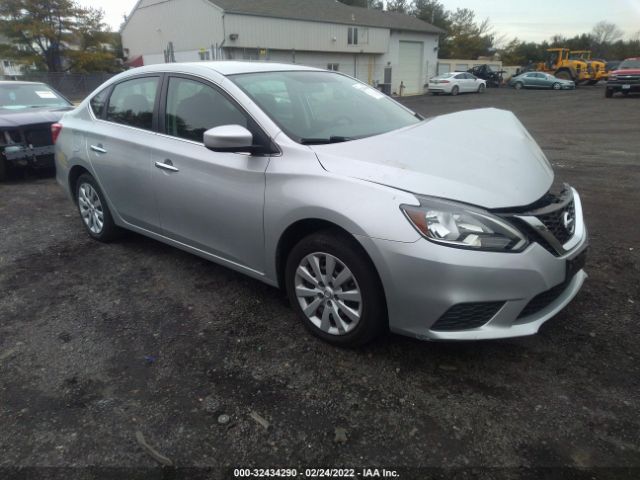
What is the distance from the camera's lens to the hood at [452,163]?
2.49 m

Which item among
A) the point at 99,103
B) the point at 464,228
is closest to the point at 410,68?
the point at 99,103

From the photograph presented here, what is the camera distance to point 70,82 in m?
25.9

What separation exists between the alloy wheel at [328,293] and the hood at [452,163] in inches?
21.2

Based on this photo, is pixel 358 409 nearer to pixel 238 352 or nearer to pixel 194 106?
pixel 238 352

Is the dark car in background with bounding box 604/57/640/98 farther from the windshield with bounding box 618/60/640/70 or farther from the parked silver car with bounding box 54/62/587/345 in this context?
the parked silver car with bounding box 54/62/587/345

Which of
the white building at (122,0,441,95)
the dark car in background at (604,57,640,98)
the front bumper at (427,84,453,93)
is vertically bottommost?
the front bumper at (427,84,453,93)

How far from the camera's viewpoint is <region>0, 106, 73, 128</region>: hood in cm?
725

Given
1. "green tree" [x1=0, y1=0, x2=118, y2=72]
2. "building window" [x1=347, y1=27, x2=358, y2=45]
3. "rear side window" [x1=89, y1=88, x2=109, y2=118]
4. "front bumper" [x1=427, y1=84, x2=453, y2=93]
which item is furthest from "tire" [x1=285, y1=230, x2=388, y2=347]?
"green tree" [x1=0, y1=0, x2=118, y2=72]

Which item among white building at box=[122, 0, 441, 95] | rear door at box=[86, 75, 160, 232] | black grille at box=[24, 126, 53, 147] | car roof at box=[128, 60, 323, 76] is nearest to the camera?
car roof at box=[128, 60, 323, 76]

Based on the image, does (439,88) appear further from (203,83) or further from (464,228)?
(464,228)

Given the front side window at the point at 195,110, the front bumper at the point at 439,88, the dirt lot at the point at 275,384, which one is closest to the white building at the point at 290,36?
the front bumper at the point at 439,88

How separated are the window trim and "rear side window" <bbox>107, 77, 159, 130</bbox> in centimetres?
11

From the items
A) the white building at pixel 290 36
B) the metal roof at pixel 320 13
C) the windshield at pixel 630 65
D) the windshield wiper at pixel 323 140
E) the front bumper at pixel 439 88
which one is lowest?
A: the windshield wiper at pixel 323 140

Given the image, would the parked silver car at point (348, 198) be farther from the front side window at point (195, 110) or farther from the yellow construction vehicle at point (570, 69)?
the yellow construction vehicle at point (570, 69)
